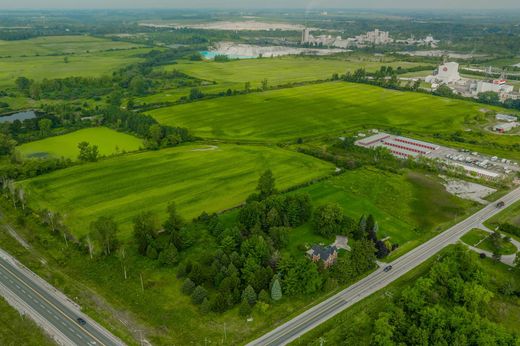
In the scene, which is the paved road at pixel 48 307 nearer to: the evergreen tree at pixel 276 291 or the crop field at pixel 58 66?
the evergreen tree at pixel 276 291

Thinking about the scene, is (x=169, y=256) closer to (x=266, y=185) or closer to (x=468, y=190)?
(x=266, y=185)

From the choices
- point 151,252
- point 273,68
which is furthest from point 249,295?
point 273,68

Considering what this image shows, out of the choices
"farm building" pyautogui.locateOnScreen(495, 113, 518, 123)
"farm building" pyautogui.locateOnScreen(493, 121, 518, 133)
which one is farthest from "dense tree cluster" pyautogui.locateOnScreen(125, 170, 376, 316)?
"farm building" pyautogui.locateOnScreen(495, 113, 518, 123)

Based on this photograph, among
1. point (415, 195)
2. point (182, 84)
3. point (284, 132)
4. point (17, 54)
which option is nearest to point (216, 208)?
point (415, 195)

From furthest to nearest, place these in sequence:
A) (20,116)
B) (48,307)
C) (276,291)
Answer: (20,116), (276,291), (48,307)

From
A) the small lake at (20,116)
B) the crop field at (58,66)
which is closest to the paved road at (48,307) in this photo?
the small lake at (20,116)

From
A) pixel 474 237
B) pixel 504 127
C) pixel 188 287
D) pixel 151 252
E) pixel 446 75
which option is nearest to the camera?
pixel 188 287
